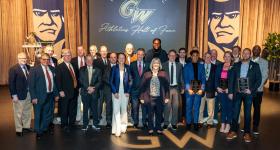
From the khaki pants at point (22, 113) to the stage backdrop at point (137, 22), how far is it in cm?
511

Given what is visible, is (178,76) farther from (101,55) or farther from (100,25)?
(100,25)

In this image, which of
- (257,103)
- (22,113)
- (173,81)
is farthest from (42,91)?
(257,103)

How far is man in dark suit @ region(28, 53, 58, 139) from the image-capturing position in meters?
5.23

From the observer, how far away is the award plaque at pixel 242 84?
204 inches

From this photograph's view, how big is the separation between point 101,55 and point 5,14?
19.9 ft

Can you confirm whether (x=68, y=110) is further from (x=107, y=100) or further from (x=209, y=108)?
(x=209, y=108)

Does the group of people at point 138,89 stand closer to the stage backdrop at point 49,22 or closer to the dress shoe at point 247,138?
the dress shoe at point 247,138

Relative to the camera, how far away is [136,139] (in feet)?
17.9

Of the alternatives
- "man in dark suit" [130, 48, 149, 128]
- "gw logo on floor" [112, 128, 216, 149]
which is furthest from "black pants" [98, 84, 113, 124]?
"gw logo on floor" [112, 128, 216, 149]

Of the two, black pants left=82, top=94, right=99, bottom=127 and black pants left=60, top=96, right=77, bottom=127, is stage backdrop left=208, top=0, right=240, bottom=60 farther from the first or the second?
black pants left=60, top=96, right=77, bottom=127

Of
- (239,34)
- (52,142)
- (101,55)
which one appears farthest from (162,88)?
(239,34)

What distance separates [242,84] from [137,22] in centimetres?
590

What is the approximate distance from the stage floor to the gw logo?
5267 millimetres

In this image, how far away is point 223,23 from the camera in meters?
10.7
